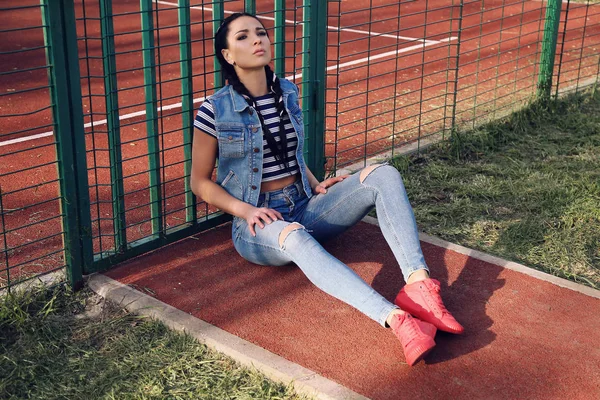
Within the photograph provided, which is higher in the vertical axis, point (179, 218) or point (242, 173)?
point (242, 173)

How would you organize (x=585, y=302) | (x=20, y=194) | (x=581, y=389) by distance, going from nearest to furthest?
(x=581, y=389) < (x=585, y=302) < (x=20, y=194)

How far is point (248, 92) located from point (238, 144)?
28 cm

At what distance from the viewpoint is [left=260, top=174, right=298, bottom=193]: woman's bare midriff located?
14.3 feet

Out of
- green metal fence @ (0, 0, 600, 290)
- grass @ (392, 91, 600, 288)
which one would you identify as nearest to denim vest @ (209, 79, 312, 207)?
green metal fence @ (0, 0, 600, 290)

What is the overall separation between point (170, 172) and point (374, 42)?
19.1 ft

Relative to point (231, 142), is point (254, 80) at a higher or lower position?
higher

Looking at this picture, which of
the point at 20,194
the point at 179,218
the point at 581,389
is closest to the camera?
the point at 581,389

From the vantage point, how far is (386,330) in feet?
12.8

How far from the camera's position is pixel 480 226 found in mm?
5125

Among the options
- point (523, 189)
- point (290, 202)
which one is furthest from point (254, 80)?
point (523, 189)

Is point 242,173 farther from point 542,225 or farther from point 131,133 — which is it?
point 131,133

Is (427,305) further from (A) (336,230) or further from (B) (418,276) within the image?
(A) (336,230)

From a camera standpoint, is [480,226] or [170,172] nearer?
[480,226]

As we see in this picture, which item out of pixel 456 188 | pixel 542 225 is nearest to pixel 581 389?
pixel 542 225
